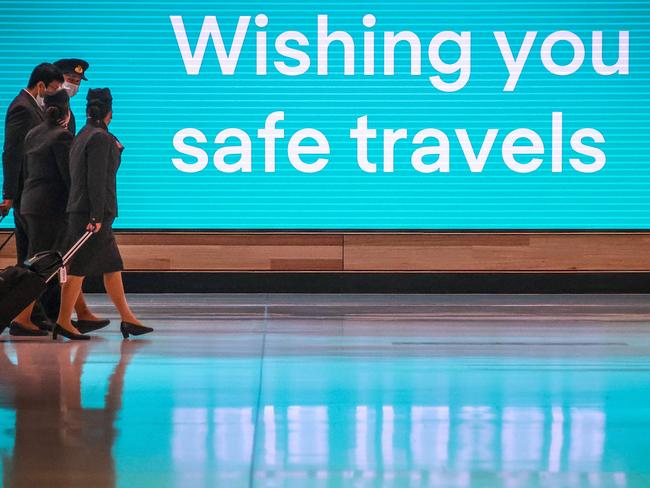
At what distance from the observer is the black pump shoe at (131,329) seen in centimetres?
736

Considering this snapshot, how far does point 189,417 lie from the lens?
475 centimetres

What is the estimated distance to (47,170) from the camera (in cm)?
734

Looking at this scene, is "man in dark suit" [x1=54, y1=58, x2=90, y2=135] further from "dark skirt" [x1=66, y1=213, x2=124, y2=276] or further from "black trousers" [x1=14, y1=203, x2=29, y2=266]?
"dark skirt" [x1=66, y1=213, x2=124, y2=276]

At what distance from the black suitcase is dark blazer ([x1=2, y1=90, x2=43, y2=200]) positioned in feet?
4.16

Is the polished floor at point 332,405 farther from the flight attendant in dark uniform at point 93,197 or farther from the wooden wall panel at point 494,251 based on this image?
the wooden wall panel at point 494,251

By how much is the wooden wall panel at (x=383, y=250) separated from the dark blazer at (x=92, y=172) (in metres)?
4.20

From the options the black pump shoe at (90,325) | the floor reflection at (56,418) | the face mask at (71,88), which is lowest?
the floor reflection at (56,418)

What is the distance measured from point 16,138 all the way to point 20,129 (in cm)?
6

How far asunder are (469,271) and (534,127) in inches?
57.8

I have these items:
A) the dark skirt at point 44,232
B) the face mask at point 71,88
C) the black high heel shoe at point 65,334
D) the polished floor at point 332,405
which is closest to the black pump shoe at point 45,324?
the polished floor at point 332,405

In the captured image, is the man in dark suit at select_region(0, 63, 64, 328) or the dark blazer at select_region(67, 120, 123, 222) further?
the man in dark suit at select_region(0, 63, 64, 328)

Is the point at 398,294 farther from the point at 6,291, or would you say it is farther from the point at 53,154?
the point at 6,291

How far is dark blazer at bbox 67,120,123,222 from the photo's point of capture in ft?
23.0

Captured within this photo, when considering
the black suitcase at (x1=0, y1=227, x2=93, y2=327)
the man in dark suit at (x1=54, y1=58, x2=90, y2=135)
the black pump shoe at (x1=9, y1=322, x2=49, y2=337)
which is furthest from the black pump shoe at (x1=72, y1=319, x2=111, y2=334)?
the man in dark suit at (x1=54, y1=58, x2=90, y2=135)
